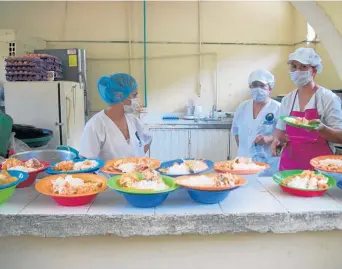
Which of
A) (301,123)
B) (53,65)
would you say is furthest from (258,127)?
(53,65)

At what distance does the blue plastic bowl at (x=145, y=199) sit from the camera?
126cm

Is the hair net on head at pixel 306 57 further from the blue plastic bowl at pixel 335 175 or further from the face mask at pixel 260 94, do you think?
the blue plastic bowl at pixel 335 175

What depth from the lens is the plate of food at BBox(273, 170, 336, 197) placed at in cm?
137

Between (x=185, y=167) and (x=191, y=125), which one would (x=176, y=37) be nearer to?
(x=191, y=125)

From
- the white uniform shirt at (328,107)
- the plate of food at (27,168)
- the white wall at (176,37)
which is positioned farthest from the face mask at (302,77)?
the white wall at (176,37)

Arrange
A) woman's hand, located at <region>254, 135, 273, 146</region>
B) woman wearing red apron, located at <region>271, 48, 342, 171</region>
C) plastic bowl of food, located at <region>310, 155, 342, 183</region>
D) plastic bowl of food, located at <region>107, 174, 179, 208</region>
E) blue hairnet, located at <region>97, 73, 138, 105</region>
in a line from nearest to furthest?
plastic bowl of food, located at <region>107, 174, 179, 208</region>
plastic bowl of food, located at <region>310, 155, 342, 183</region>
woman wearing red apron, located at <region>271, 48, 342, 171</region>
blue hairnet, located at <region>97, 73, 138, 105</region>
woman's hand, located at <region>254, 135, 273, 146</region>

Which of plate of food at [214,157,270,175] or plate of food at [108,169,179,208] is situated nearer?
plate of food at [108,169,179,208]

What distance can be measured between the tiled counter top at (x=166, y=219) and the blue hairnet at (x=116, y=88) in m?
1.15

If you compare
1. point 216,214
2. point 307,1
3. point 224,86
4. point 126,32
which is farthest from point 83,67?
point 216,214

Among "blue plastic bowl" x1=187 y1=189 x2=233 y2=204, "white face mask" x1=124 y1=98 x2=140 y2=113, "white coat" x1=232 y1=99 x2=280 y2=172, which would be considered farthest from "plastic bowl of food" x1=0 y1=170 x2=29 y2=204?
"white coat" x1=232 y1=99 x2=280 y2=172

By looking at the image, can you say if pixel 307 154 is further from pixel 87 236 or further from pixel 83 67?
pixel 83 67

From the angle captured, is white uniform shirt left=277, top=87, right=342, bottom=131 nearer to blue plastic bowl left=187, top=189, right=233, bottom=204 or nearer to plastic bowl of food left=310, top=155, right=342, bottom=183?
plastic bowl of food left=310, top=155, right=342, bottom=183

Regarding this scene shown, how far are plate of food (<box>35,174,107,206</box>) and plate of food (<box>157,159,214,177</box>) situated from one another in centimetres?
34

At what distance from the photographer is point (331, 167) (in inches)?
60.4
